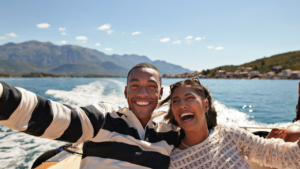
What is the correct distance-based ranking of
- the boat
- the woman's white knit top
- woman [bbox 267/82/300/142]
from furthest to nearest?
the boat < woman [bbox 267/82/300/142] < the woman's white knit top

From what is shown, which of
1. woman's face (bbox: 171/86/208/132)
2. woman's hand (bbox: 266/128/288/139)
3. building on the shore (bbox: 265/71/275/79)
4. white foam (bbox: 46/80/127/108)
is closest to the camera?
woman's face (bbox: 171/86/208/132)

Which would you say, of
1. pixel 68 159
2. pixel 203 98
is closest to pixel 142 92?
pixel 203 98

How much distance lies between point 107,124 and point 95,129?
0.12m

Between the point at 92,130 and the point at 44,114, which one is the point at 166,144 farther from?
the point at 44,114

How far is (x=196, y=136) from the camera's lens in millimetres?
1990

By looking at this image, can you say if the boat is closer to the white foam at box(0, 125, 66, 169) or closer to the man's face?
the white foam at box(0, 125, 66, 169)

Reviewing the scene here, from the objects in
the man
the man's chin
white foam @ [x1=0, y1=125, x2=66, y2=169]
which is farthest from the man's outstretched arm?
white foam @ [x1=0, y1=125, x2=66, y2=169]

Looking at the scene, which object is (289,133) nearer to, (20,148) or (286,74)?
(20,148)

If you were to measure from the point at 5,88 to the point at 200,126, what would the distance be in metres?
1.75

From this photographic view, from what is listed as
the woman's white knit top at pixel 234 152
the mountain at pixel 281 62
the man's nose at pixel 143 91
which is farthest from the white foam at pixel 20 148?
the mountain at pixel 281 62

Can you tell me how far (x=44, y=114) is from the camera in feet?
3.75

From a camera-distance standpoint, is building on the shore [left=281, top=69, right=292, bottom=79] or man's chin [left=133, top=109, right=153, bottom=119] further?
building on the shore [left=281, top=69, right=292, bottom=79]

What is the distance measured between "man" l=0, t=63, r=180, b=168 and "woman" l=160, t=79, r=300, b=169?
199 mm

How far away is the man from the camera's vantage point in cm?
104
